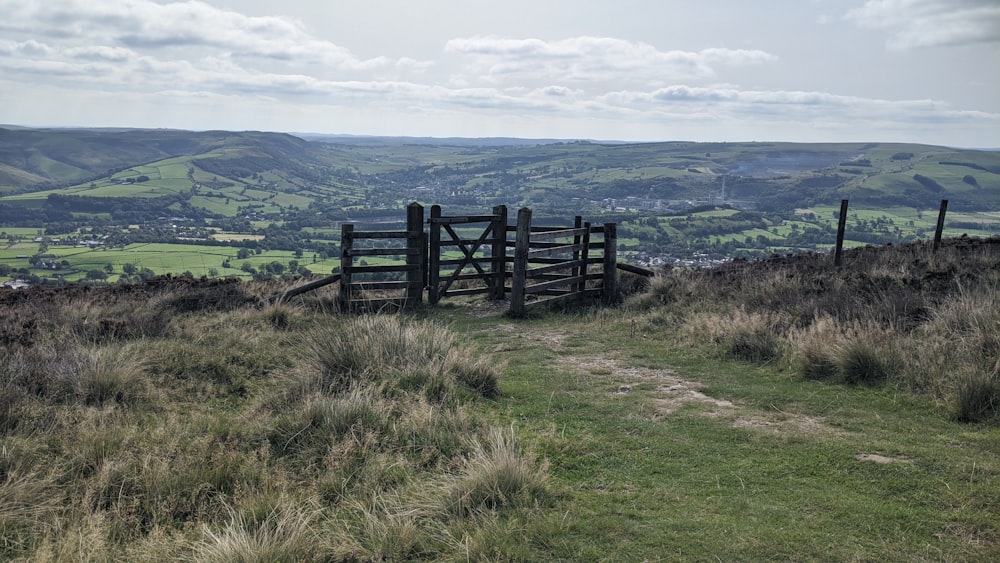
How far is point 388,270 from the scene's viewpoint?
12820 mm

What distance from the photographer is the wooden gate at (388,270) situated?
12359 mm

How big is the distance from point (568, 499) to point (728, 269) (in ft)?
41.0

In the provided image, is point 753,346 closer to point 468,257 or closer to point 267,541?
point 468,257

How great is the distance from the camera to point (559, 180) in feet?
408

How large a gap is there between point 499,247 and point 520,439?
29.1 ft

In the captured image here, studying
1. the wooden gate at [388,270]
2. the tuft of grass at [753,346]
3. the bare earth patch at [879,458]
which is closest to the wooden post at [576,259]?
the wooden gate at [388,270]

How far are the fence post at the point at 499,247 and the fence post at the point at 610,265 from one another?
7.34 feet

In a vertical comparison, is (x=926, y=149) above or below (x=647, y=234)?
above

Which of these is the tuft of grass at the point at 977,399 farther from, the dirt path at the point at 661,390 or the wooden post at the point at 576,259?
the wooden post at the point at 576,259

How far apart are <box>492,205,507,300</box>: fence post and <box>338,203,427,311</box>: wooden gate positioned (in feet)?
5.41

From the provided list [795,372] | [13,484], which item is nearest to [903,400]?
[795,372]

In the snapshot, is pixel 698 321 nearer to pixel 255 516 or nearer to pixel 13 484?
pixel 255 516

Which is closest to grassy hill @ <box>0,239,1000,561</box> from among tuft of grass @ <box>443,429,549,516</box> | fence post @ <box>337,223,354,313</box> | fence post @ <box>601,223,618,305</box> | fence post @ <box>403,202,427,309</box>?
tuft of grass @ <box>443,429,549,516</box>

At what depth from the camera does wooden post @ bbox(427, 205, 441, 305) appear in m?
13.4
